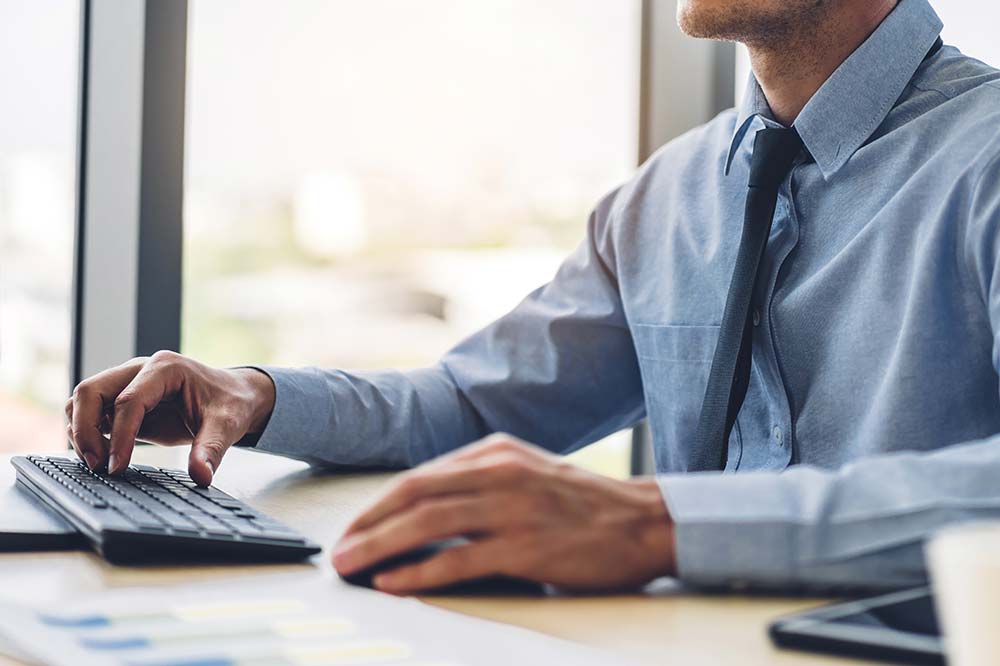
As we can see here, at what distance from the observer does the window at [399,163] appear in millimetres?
2475

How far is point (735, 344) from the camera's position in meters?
1.12

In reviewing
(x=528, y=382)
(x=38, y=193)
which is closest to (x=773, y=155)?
(x=528, y=382)

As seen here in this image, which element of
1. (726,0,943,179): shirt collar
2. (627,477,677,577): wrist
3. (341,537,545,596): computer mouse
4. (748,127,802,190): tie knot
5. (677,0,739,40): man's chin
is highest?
(677,0,739,40): man's chin

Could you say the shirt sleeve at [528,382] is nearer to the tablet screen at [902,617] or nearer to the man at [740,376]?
the man at [740,376]

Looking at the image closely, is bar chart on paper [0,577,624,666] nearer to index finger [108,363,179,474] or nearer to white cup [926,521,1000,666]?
white cup [926,521,1000,666]

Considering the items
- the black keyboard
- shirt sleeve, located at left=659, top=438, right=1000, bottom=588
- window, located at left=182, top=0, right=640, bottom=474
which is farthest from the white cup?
window, located at left=182, top=0, right=640, bottom=474

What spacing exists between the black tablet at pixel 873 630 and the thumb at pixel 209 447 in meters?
0.57

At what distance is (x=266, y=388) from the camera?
120cm

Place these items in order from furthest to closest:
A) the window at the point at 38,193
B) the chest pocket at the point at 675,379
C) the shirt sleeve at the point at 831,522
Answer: the window at the point at 38,193, the chest pocket at the point at 675,379, the shirt sleeve at the point at 831,522

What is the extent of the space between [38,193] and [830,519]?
146cm

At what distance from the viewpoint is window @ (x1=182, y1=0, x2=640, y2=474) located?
8.12 ft

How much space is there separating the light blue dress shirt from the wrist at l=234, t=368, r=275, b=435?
0.01 meters

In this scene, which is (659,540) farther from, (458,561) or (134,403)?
(134,403)

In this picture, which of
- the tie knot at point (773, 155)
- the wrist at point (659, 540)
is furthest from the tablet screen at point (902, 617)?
the tie knot at point (773, 155)
